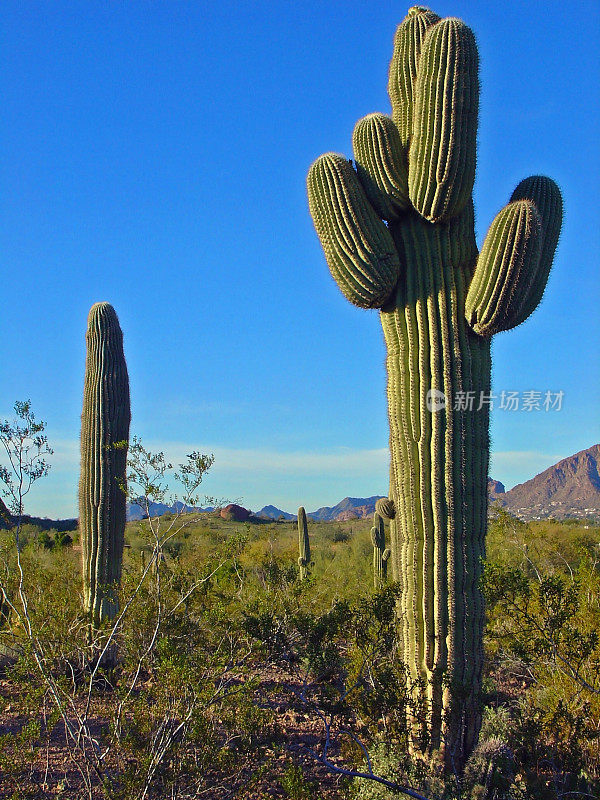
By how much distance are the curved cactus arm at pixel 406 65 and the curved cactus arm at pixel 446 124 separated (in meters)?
0.47

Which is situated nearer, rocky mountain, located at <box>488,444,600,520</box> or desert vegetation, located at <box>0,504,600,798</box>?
desert vegetation, located at <box>0,504,600,798</box>

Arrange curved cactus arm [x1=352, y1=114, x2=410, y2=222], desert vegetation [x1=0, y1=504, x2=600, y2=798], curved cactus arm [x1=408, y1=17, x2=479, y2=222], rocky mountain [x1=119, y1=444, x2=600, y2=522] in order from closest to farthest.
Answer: desert vegetation [x1=0, y1=504, x2=600, y2=798]
curved cactus arm [x1=408, y1=17, x2=479, y2=222]
curved cactus arm [x1=352, y1=114, x2=410, y2=222]
rocky mountain [x1=119, y1=444, x2=600, y2=522]

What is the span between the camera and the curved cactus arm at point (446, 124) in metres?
4.68

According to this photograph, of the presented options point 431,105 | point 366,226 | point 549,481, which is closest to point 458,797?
point 366,226

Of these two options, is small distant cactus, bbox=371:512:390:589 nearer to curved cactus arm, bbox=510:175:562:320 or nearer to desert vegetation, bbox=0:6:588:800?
desert vegetation, bbox=0:6:588:800

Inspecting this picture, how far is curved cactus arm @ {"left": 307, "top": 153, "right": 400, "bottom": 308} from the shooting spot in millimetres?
4797

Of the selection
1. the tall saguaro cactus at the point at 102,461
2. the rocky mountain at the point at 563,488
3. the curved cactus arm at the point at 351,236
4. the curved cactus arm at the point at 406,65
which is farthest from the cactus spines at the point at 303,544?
the rocky mountain at the point at 563,488

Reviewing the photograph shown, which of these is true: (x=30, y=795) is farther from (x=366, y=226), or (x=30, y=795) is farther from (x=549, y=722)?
(x=366, y=226)

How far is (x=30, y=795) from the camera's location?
4008 millimetres

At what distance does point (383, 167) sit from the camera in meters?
4.98

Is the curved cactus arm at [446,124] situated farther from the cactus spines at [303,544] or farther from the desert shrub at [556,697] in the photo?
the cactus spines at [303,544]

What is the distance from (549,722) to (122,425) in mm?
5996

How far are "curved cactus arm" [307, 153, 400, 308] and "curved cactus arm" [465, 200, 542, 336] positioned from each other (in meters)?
0.64

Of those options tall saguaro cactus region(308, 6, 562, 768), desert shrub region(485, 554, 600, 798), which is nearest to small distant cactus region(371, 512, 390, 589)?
desert shrub region(485, 554, 600, 798)
